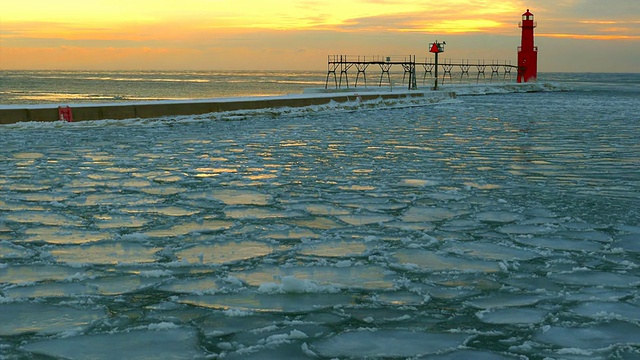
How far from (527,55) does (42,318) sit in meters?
62.6

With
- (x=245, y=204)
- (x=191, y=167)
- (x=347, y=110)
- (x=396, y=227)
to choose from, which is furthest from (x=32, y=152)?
(x=347, y=110)

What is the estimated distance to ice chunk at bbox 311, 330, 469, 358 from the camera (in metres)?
2.72

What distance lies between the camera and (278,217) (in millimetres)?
5348

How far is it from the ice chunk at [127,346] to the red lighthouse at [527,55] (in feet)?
194

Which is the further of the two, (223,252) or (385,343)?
(223,252)

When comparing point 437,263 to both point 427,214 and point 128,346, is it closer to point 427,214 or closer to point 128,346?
point 427,214

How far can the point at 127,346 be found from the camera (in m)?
2.76

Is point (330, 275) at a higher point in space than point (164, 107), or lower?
lower

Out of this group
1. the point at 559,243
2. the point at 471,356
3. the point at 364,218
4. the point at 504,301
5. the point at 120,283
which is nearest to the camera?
the point at 471,356

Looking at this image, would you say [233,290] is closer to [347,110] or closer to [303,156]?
[303,156]

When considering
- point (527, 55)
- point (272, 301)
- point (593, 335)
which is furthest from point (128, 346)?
point (527, 55)

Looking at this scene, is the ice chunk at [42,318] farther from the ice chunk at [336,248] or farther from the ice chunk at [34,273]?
the ice chunk at [336,248]

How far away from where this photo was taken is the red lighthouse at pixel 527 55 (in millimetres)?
59241

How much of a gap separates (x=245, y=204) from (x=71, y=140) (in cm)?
684
